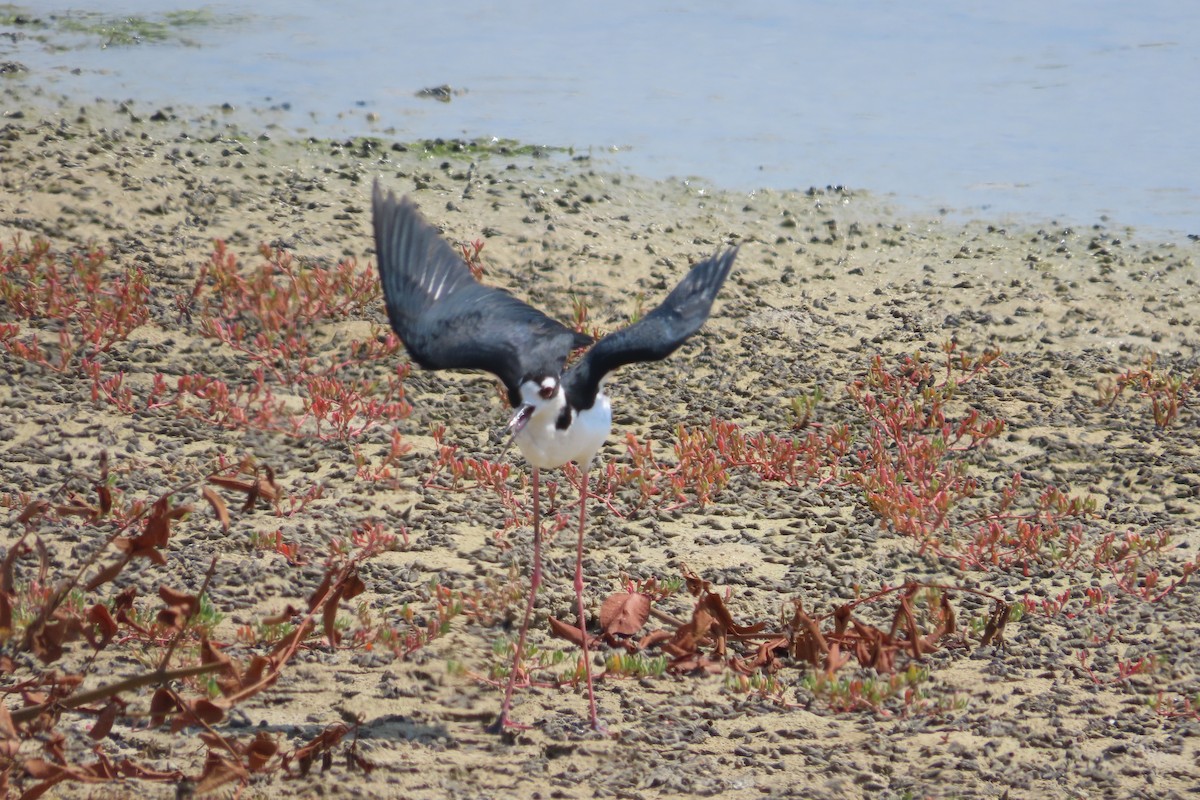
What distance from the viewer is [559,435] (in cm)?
571

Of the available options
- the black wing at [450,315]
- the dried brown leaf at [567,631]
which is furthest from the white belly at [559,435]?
the dried brown leaf at [567,631]

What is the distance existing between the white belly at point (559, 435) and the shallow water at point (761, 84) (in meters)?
6.56

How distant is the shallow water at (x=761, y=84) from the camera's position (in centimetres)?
1264

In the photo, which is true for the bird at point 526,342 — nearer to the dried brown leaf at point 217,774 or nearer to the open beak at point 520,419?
the open beak at point 520,419

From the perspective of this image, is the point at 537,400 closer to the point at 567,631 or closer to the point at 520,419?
the point at 520,419

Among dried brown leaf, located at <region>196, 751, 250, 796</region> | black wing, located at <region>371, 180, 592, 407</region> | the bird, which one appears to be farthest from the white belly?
dried brown leaf, located at <region>196, 751, 250, 796</region>

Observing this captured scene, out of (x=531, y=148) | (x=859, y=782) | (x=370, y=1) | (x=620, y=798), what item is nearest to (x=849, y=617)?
(x=859, y=782)

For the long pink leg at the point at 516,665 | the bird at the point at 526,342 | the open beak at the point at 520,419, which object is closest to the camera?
the long pink leg at the point at 516,665

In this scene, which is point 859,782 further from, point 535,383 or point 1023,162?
point 1023,162

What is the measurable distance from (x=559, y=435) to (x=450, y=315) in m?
0.90

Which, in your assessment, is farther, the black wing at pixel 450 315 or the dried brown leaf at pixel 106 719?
the black wing at pixel 450 315

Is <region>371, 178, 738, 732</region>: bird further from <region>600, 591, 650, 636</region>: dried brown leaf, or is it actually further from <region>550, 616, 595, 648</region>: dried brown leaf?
<region>600, 591, 650, 636</region>: dried brown leaf

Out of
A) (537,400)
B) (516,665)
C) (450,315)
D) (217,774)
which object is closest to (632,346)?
(537,400)

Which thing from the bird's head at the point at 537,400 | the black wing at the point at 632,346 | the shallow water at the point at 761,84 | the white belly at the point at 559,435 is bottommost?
the white belly at the point at 559,435
